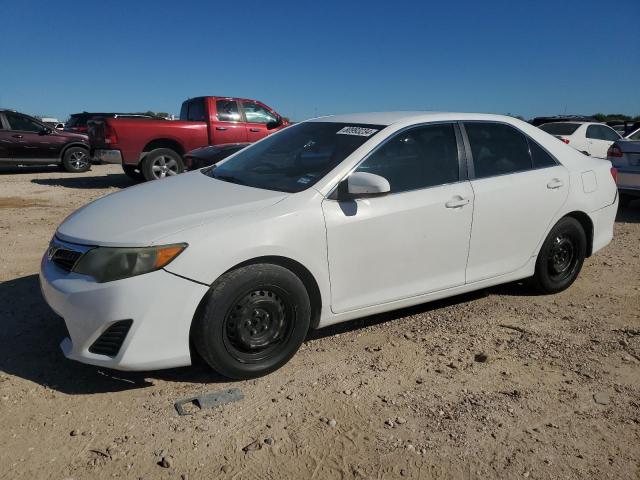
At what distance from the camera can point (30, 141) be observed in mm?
14141

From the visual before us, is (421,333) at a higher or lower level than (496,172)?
lower

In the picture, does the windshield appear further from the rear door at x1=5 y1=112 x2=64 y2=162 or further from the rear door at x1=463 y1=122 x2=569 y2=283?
the rear door at x1=5 y1=112 x2=64 y2=162

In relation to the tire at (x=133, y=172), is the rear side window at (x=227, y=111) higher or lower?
higher

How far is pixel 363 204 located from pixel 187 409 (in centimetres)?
157

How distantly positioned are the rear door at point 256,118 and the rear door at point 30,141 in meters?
5.58

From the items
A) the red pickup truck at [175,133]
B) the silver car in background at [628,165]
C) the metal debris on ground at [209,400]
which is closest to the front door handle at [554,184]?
the metal debris on ground at [209,400]

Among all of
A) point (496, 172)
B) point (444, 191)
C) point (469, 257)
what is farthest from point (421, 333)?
point (496, 172)

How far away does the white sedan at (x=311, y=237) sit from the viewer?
293 centimetres

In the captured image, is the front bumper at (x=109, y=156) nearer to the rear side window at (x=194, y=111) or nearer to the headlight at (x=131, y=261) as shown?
the rear side window at (x=194, y=111)

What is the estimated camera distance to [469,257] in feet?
13.1

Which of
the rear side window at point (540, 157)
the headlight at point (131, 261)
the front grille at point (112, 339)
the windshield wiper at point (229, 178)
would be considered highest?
the rear side window at point (540, 157)

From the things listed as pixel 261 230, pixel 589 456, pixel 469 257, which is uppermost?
pixel 261 230

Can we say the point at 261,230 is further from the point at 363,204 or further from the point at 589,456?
the point at 589,456

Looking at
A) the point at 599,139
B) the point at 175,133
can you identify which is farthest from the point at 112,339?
the point at 599,139
